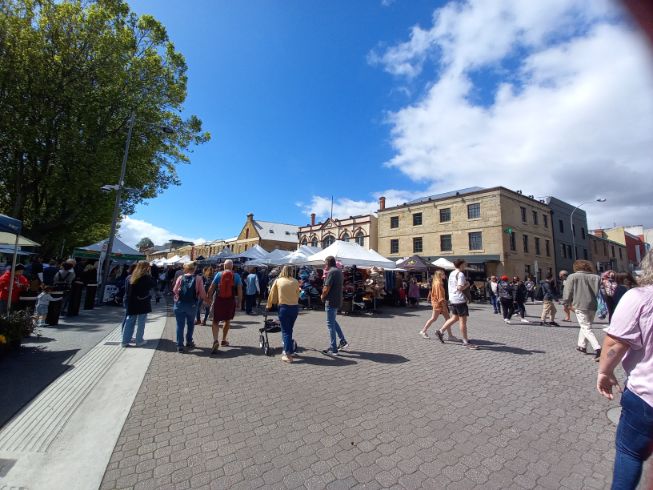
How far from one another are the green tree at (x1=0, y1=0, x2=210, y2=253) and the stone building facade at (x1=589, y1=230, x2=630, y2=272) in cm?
4971

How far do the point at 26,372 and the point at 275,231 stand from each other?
182 feet

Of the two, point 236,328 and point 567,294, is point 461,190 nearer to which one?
point 567,294

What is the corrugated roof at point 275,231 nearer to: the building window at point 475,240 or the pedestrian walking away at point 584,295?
the building window at point 475,240

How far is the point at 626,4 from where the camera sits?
188cm

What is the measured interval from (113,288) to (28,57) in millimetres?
11230

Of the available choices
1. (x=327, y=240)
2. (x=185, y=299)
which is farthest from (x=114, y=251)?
(x=327, y=240)

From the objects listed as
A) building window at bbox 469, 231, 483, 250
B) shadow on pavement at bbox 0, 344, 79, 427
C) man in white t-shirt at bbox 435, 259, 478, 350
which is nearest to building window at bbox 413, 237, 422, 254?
building window at bbox 469, 231, 483, 250

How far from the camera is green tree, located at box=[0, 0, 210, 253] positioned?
46.4 feet

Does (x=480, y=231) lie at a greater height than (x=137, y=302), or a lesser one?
greater

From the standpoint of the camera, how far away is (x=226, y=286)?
21.4 feet

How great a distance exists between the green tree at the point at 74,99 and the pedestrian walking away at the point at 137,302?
12223 millimetres

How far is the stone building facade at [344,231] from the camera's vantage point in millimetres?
38594

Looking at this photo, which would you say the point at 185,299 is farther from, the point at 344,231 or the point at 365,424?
the point at 344,231

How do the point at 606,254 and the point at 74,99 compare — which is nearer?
the point at 74,99
